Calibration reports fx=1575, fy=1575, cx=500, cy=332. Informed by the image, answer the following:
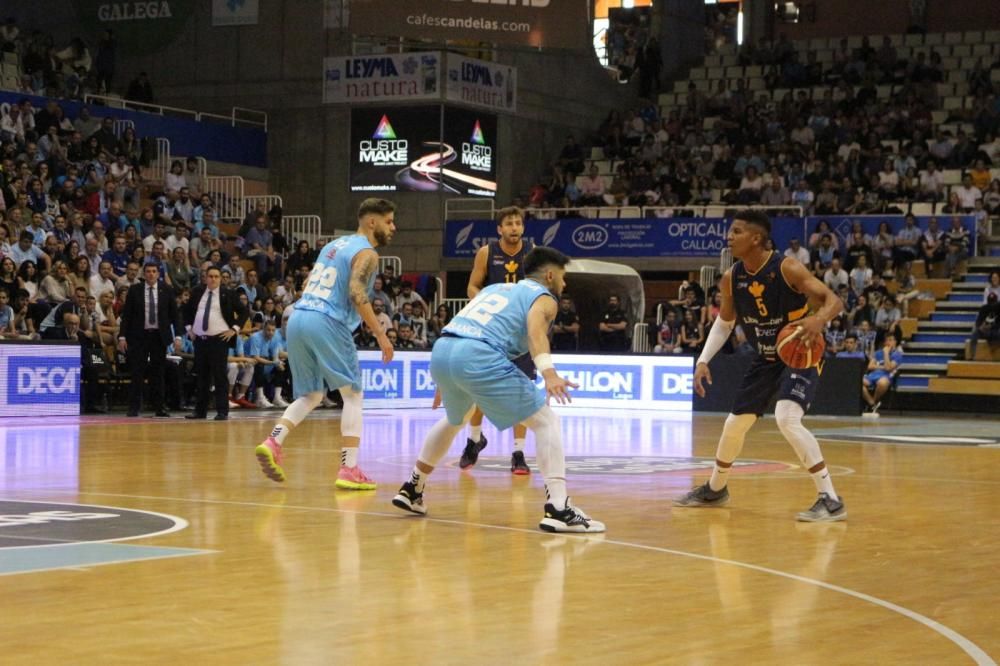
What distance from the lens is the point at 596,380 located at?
2748cm

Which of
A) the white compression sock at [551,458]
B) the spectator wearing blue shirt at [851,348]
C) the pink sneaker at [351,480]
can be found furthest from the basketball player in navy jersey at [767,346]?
the spectator wearing blue shirt at [851,348]

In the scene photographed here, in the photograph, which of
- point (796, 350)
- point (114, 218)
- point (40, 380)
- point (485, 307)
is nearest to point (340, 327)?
point (485, 307)

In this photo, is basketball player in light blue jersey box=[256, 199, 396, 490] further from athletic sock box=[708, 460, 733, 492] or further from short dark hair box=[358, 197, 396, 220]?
athletic sock box=[708, 460, 733, 492]

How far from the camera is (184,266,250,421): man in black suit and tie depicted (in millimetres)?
20203

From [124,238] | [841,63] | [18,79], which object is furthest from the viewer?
[841,63]

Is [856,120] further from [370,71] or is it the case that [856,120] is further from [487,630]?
[487,630]

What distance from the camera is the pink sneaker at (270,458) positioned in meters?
11.2

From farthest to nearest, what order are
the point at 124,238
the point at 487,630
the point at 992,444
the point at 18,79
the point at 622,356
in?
the point at 18,79 → the point at 622,356 → the point at 124,238 → the point at 992,444 → the point at 487,630

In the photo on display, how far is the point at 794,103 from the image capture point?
37750 mm

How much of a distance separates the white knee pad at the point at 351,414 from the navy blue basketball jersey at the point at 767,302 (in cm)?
290

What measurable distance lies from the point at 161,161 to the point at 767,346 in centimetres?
2493

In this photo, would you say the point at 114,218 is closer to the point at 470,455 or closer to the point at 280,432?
the point at 470,455

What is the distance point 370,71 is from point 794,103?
400 inches

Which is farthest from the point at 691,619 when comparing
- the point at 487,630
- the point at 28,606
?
the point at 28,606
